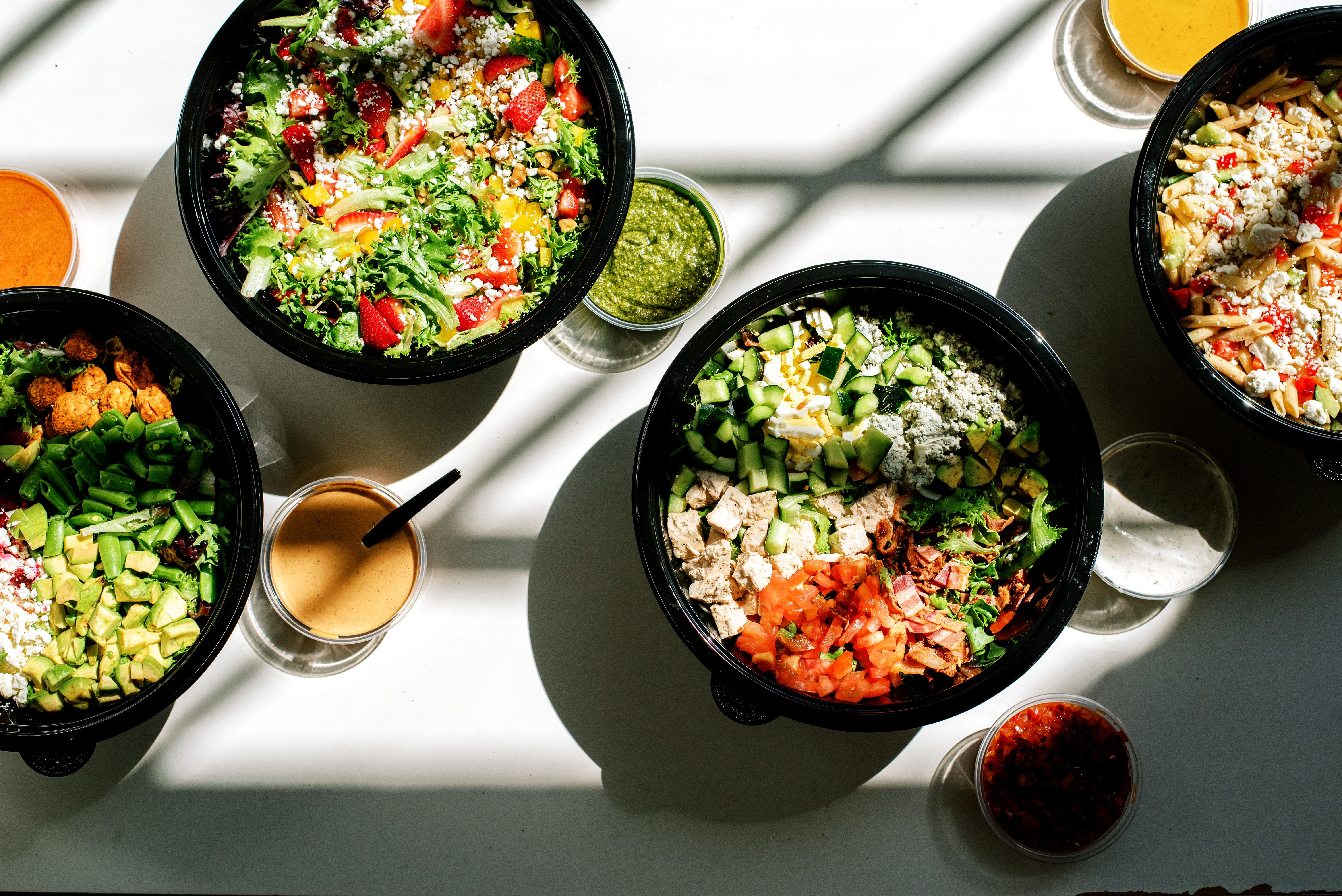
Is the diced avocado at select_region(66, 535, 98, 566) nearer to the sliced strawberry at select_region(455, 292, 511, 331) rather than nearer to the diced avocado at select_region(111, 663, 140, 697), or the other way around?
the diced avocado at select_region(111, 663, 140, 697)

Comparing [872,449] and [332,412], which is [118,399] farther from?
[872,449]

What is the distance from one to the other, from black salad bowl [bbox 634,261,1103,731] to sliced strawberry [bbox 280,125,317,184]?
95 centimetres

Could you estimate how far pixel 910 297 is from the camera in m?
1.94

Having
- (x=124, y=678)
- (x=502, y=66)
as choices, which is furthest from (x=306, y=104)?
(x=124, y=678)

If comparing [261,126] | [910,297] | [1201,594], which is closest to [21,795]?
[261,126]

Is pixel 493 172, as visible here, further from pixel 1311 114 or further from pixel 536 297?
pixel 1311 114

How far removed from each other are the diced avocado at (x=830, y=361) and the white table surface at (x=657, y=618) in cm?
42

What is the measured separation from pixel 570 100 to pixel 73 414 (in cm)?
133

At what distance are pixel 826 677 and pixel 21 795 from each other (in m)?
2.12

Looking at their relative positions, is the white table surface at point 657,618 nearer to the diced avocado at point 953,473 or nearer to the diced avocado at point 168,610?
the diced avocado at point 168,610

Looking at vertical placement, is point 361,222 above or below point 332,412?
above

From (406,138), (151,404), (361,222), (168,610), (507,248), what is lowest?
(168,610)

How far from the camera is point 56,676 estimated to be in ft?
6.23

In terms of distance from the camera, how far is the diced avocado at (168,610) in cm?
189
